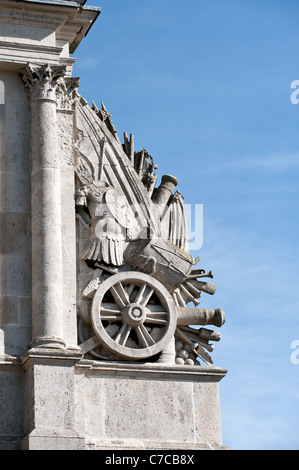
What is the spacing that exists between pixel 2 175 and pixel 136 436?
4179 mm

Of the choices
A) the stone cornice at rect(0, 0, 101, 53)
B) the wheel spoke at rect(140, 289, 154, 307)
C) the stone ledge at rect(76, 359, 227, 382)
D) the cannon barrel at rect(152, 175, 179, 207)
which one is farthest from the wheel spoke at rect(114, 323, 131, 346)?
the stone cornice at rect(0, 0, 101, 53)

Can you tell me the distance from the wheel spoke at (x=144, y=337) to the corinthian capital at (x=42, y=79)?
357cm

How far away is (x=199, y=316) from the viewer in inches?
798

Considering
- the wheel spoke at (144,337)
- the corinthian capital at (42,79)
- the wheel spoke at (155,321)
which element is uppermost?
the corinthian capital at (42,79)

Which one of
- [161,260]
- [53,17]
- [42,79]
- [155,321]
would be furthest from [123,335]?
[53,17]

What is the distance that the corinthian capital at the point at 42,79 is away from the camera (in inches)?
784

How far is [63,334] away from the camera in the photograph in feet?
62.3

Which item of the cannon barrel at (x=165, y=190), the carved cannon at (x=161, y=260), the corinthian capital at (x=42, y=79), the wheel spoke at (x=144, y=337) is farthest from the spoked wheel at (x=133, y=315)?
the corinthian capital at (x=42, y=79)

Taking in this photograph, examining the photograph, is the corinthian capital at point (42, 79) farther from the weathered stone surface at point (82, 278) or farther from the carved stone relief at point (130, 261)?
the carved stone relief at point (130, 261)

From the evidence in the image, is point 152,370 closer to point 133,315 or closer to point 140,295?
point 133,315
